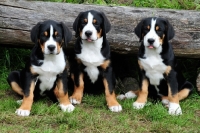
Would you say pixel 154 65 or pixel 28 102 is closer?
pixel 28 102

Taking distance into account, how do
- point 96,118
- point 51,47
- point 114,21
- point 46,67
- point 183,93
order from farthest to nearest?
point 114,21, point 183,93, point 46,67, point 96,118, point 51,47

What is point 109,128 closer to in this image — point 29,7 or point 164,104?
point 164,104

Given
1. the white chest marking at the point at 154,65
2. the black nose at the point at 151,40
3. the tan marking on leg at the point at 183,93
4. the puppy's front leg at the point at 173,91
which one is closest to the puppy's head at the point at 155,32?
the black nose at the point at 151,40

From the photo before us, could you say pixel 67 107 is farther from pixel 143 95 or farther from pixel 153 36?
pixel 153 36

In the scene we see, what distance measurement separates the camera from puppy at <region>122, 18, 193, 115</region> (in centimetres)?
600

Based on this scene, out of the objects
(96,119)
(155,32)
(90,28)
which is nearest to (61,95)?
(96,119)

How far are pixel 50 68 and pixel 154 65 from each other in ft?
5.04

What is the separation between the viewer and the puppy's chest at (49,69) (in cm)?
602

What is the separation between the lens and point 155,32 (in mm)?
5969

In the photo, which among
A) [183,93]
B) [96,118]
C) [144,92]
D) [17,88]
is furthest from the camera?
[183,93]

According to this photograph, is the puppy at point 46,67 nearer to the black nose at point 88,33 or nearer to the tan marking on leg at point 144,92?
the black nose at point 88,33

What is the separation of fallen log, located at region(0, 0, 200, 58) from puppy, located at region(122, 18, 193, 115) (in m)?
0.49

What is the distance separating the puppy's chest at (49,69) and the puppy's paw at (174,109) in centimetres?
169

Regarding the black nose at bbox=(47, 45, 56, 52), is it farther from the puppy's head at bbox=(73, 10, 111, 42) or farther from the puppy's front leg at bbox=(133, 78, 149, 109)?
the puppy's front leg at bbox=(133, 78, 149, 109)
